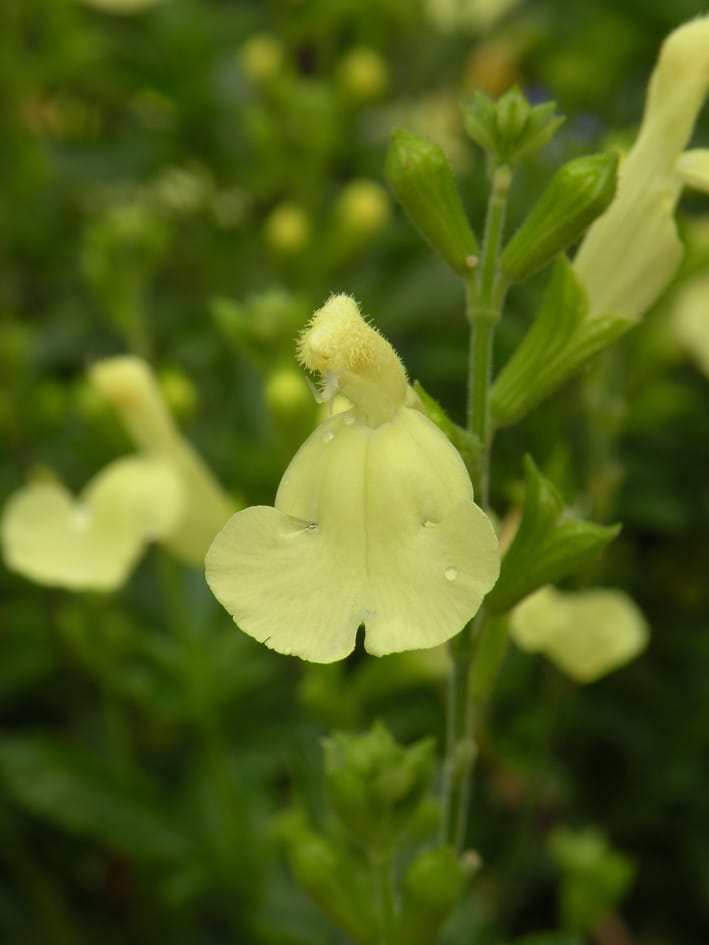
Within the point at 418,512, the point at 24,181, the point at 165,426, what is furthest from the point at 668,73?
the point at 24,181

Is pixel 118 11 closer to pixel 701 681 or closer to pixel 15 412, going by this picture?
pixel 15 412

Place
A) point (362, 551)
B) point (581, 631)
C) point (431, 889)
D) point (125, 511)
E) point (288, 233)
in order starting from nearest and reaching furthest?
point (362, 551)
point (431, 889)
point (581, 631)
point (125, 511)
point (288, 233)

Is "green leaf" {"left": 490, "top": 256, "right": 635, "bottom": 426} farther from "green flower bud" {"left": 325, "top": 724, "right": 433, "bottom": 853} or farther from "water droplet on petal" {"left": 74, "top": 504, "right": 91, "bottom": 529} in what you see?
"water droplet on petal" {"left": 74, "top": 504, "right": 91, "bottom": 529}

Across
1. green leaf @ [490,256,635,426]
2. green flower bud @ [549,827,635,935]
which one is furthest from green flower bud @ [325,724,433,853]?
green flower bud @ [549,827,635,935]

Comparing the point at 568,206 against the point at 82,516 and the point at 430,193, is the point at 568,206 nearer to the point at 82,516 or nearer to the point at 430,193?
the point at 430,193

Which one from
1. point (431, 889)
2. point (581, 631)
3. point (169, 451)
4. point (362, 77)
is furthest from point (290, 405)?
point (362, 77)

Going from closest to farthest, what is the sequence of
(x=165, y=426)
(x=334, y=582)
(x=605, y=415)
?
(x=334, y=582) → (x=165, y=426) → (x=605, y=415)
